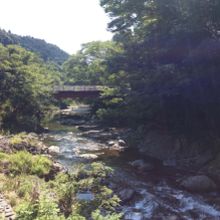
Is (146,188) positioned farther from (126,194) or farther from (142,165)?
(142,165)

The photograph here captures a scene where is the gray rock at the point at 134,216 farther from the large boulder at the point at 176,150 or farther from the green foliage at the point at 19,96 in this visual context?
the green foliage at the point at 19,96

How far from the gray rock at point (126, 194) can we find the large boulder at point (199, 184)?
3.31 meters

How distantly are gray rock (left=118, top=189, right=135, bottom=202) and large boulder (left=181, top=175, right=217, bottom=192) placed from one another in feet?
10.8

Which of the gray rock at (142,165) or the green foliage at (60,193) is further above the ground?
the green foliage at (60,193)

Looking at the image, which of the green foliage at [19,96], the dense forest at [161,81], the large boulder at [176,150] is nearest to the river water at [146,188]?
the dense forest at [161,81]

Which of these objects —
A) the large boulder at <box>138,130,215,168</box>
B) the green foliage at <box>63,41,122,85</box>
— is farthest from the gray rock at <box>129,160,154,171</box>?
the green foliage at <box>63,41,122,85</box>

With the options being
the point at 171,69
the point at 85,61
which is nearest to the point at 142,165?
the point at 171,69

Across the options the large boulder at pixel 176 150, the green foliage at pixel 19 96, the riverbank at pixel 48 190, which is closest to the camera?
the riverbank at pixel 48 190

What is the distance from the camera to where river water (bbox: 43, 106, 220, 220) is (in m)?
16.4

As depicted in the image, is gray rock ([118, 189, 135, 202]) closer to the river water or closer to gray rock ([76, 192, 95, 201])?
the river water

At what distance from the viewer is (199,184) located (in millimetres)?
19953

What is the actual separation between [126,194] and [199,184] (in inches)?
170

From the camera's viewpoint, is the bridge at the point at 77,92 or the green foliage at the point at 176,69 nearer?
the green foliage at the point at 176,69

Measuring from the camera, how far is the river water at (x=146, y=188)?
16.4 metres
